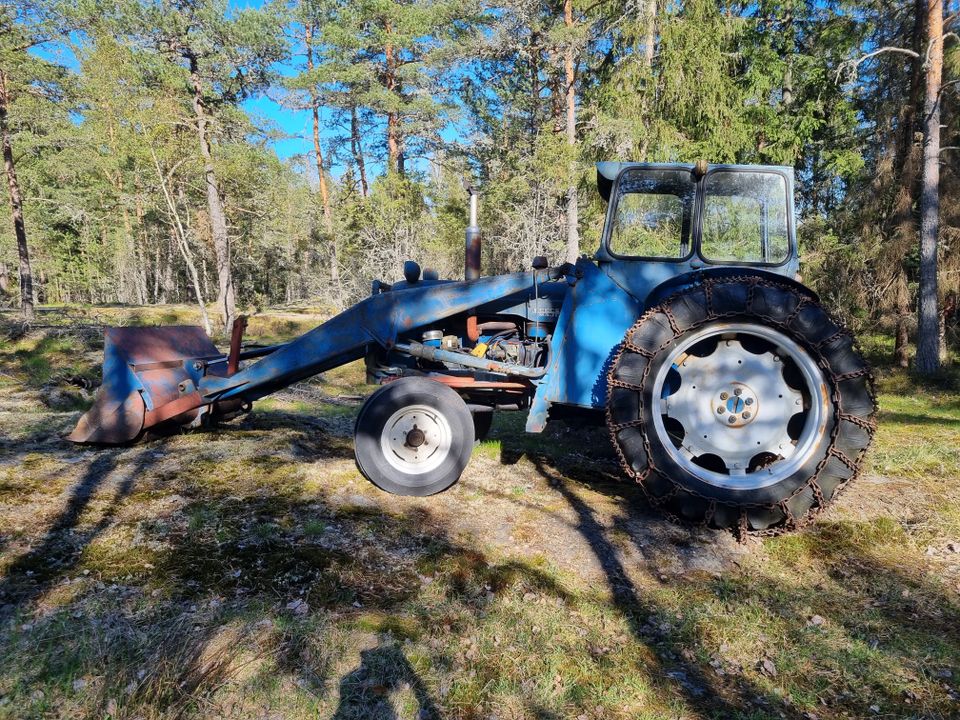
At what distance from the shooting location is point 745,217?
437 centimetres

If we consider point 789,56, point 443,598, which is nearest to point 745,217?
point 443,598

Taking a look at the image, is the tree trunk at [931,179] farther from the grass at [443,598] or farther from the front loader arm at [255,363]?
the front loader arm at [255,363]

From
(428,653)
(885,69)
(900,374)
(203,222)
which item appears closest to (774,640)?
(428,653)

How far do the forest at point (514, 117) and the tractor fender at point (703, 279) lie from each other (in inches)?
406

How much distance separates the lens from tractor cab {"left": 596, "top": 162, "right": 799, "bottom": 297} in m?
4.19

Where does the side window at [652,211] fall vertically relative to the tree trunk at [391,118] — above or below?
below

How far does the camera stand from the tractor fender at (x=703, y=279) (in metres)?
3.76

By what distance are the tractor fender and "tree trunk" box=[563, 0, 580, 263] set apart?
40.1ft

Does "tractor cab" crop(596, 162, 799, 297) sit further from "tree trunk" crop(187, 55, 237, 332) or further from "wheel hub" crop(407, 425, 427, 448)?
"tree trunk" crop(187, 55, 237, 332)

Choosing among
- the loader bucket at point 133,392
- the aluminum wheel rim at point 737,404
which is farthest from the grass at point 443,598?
the aluminum wheel rim at point 737,404

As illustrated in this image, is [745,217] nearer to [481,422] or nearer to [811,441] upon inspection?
[811,441]

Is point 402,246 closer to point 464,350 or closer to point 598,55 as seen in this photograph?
point 598,55

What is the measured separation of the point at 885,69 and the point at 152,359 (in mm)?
18679

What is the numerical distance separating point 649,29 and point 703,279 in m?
14.5
